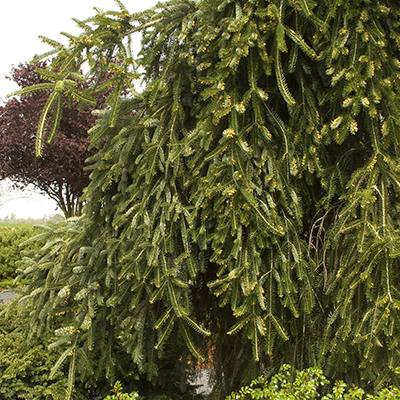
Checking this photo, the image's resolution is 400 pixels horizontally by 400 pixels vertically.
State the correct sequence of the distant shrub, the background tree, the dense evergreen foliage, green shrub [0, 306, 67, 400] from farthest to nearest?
1. the background tree
2. the distant shrub
3. green shrub [0, 306, 67, 400]
4. the dense evergreen foliage

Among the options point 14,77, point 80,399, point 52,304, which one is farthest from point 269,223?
point 14,77

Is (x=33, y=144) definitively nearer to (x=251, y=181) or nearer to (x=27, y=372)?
(x=27, y=372)

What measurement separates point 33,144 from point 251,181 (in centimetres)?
1093

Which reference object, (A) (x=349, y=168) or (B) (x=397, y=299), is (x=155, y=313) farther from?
(A) (x=349, y=168)

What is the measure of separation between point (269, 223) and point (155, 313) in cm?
113

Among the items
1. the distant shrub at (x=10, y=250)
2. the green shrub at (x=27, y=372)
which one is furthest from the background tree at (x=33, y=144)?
the green shrub at (x=27, y=372)

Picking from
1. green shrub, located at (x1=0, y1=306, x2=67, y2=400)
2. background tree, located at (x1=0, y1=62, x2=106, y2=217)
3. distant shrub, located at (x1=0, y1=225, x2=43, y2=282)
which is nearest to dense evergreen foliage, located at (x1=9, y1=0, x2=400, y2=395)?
green shrub, located at (x1=0, y1=306, x2=67, y2=400)

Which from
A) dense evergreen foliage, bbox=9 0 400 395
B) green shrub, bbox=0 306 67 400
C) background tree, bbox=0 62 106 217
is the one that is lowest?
green shrub, bbox=0 306 67 400

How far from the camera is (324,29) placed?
1.96 m

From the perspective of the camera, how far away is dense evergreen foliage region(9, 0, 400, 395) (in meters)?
1.97

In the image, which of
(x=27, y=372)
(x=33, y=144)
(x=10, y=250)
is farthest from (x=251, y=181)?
(x=33, y=144)

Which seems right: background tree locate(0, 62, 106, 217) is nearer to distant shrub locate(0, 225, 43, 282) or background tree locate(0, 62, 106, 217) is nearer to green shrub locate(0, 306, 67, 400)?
distant shrub locate(0, 225, 43, 282)

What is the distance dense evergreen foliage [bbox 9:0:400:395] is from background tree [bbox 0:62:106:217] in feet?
28.7

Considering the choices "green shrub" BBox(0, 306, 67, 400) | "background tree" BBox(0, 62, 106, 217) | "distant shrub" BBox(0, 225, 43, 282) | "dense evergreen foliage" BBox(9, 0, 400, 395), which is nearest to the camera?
"dense evergreen foliage" BBox(9, 0, 400, 395)
